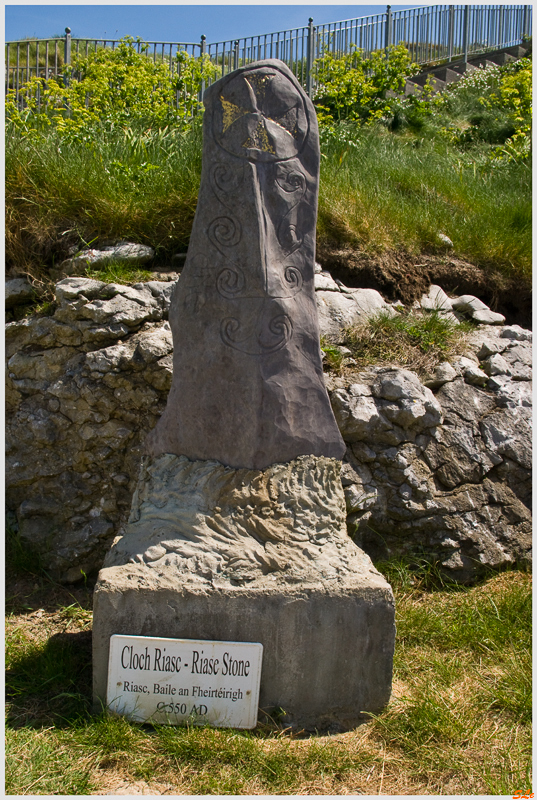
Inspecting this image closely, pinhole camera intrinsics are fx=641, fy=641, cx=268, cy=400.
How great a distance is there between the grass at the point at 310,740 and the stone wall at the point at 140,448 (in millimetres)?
689

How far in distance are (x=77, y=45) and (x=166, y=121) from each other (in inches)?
263

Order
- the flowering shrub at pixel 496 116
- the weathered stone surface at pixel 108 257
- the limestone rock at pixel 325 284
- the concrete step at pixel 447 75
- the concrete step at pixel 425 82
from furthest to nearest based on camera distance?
the concrete step at pixel 447 75 < the concrete step at pixel 425 82 < the flowering shrub at pixel 496 116 < the limestone rock at pixel 325 284 < the weathered stone surface at pixel 108 257

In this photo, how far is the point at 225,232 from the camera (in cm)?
253

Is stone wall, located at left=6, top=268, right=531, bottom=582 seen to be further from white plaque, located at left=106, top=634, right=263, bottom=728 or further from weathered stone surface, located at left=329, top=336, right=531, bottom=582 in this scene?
white plaque, located at left=106, top=634, right=263, bottom=728

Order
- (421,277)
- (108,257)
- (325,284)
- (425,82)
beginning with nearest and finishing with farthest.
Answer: (108,257) < (325,284) < (421,277) < (425,82)

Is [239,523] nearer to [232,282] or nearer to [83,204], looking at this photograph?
[232,282]

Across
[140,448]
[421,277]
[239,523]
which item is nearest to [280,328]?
[239,523]

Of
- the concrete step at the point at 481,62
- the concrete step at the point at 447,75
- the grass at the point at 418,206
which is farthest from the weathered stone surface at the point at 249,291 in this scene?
the concrete step at the point at 481,62

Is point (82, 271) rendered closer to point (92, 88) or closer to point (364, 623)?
point (364, 623)

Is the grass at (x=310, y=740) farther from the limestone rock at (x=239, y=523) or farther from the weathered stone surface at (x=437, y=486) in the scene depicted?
the weathered stone surface at (x=437, y=486)

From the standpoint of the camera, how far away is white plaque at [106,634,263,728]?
2168mm

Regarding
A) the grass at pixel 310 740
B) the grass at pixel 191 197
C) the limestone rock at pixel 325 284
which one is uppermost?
the grass at pixel 191 197

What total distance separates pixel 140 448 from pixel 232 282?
125cm

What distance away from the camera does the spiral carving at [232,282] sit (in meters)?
2.52
